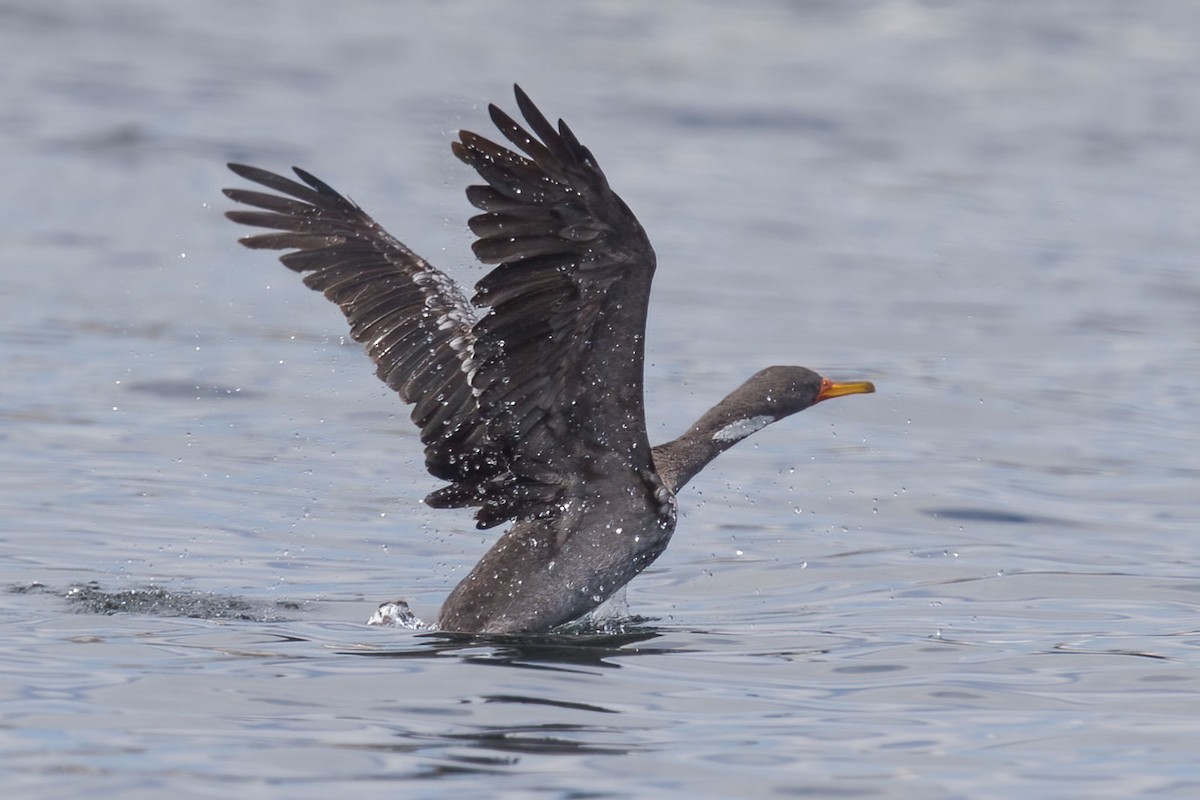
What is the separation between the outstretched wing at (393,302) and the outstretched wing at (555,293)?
0.60m

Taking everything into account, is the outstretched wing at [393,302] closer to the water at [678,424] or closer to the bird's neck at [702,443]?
the bird's neck at [702,443]

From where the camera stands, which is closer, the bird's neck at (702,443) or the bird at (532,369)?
the bird at (532,369)

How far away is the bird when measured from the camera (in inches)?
305

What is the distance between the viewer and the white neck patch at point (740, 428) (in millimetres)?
9258

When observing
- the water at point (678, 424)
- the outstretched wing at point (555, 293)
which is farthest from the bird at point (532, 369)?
the water at point (678, 424)

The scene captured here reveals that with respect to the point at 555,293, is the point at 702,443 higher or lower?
lower

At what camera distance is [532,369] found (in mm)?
8219

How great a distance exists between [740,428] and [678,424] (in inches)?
215

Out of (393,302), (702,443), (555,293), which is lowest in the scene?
(702,443)

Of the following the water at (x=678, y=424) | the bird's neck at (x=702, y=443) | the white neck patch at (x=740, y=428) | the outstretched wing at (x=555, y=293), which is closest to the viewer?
the water at (x=678, y=424)

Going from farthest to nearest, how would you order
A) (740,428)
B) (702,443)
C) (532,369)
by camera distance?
1. (740,428)
2. (702,443)
3. (532,369)

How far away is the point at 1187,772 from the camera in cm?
684

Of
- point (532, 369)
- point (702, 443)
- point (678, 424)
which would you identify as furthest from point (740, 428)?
point (678, 424)

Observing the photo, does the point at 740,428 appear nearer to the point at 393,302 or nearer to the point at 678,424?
the point at 393,302
